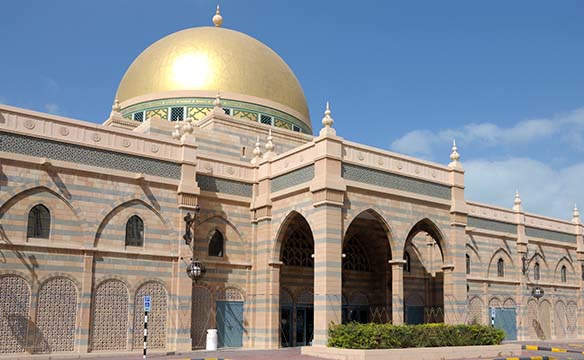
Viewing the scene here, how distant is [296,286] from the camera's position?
80.9 ft

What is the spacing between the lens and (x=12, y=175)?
1831 cm

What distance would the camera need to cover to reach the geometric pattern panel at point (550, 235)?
109ft

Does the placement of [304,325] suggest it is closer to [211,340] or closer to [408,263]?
[211,340]

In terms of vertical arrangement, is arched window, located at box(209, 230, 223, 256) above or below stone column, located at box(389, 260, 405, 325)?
above

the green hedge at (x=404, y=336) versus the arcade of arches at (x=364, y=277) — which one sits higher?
the arcade of arches at (x=364, y=277)

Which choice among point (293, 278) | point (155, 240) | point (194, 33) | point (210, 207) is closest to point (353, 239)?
point (293, 278)

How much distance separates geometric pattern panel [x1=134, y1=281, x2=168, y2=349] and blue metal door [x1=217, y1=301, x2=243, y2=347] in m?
2.37

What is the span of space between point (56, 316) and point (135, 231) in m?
3.52

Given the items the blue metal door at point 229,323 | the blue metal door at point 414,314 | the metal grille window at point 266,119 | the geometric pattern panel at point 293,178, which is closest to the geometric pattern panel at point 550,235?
the blue metal door at point 414,314

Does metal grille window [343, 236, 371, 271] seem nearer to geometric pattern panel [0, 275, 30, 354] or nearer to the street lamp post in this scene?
the street lamp post

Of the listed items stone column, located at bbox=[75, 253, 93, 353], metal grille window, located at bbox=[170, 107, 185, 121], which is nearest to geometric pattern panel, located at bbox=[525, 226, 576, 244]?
metal grille window, located at bbox=[170, 107, 185, 121]

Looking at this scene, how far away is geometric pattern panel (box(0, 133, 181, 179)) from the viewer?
60.7 ft

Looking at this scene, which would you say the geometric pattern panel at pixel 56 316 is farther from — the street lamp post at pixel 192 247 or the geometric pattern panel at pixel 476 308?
the geometric pattern panel at pixel 476 308

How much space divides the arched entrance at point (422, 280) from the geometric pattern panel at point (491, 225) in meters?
2.42
